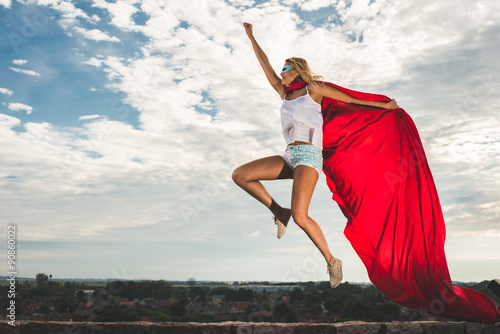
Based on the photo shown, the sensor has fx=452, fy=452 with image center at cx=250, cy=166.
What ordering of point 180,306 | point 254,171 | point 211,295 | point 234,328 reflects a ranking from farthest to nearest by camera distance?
1. point 211,295
2. point 180,306
3. point 254,171
4. point 234,328

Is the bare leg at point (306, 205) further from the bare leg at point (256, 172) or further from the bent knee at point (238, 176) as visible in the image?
the bent knee at point (238, 176)

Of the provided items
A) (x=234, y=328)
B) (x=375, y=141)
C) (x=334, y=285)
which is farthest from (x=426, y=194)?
(x=234, y=328)

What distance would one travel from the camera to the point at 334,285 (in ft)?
16.0

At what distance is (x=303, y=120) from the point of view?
16.5 ft

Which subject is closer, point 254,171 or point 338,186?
point 254,171

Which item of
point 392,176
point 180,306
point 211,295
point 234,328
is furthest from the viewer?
point 211,295

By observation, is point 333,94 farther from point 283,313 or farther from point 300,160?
point 283,313

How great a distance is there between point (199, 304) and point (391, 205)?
306 feet

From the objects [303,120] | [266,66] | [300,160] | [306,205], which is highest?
[266,66]

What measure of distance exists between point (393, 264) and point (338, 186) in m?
1.11

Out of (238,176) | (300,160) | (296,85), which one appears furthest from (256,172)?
(296,85)

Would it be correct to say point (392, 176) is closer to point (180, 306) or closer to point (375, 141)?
point (375, 141)

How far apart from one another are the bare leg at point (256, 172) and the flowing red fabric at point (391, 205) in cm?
76

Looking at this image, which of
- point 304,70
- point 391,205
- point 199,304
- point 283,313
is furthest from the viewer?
point 199,304
